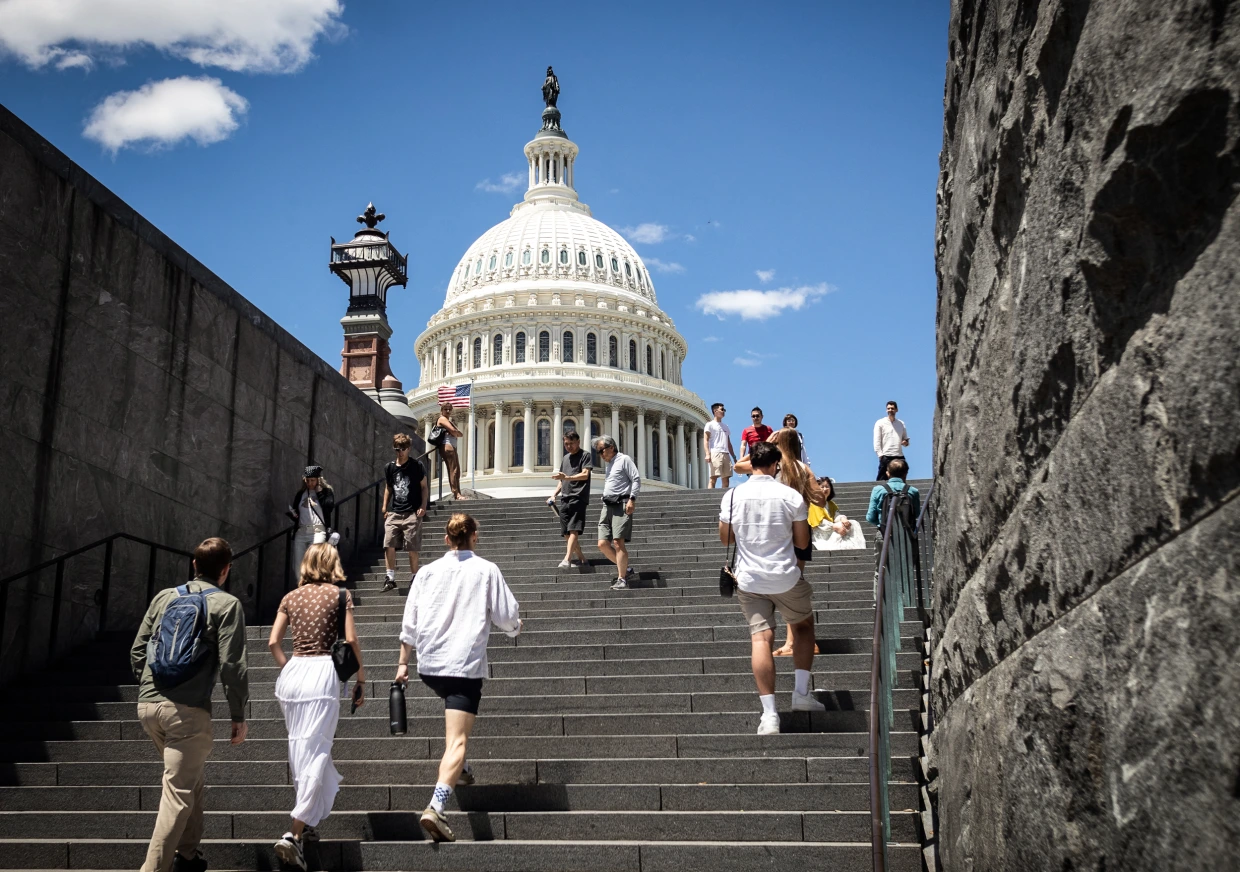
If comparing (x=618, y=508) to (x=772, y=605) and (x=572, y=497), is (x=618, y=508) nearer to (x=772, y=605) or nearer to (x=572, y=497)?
(x=572, y=497)

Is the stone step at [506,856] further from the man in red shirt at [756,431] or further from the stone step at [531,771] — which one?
the man in red shirt at [756,431]

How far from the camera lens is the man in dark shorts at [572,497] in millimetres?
12719

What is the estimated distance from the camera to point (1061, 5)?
2.98 meters

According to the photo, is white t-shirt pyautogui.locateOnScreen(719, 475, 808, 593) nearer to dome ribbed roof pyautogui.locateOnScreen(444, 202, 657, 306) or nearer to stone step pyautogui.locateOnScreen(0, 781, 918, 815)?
stone step pyautogui.locateOnScreen(0, 781, 918, 815)

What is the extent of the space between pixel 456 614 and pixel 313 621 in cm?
77

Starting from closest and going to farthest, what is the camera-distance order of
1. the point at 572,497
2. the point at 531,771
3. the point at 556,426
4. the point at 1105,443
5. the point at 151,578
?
the point at 1105,443
the point at 531,771
the point at 151,578
the point at 572,497
the point at 556,426

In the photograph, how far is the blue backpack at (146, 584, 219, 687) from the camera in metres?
5.86

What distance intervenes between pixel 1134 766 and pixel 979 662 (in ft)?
5.56

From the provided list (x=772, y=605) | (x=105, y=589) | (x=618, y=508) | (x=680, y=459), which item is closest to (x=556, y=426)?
(x=680, y=459)

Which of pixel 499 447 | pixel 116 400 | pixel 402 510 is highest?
pixel 499 447

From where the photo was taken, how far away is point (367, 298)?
111ft

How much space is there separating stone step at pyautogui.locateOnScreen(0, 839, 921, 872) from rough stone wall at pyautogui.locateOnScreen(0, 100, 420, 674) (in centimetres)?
364

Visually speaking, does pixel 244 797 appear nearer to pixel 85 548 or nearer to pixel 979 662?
pixel 85 548

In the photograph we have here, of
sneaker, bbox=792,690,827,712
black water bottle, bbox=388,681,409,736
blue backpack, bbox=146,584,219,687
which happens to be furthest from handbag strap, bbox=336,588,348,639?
sneaker, bbox=792,690,827,712
